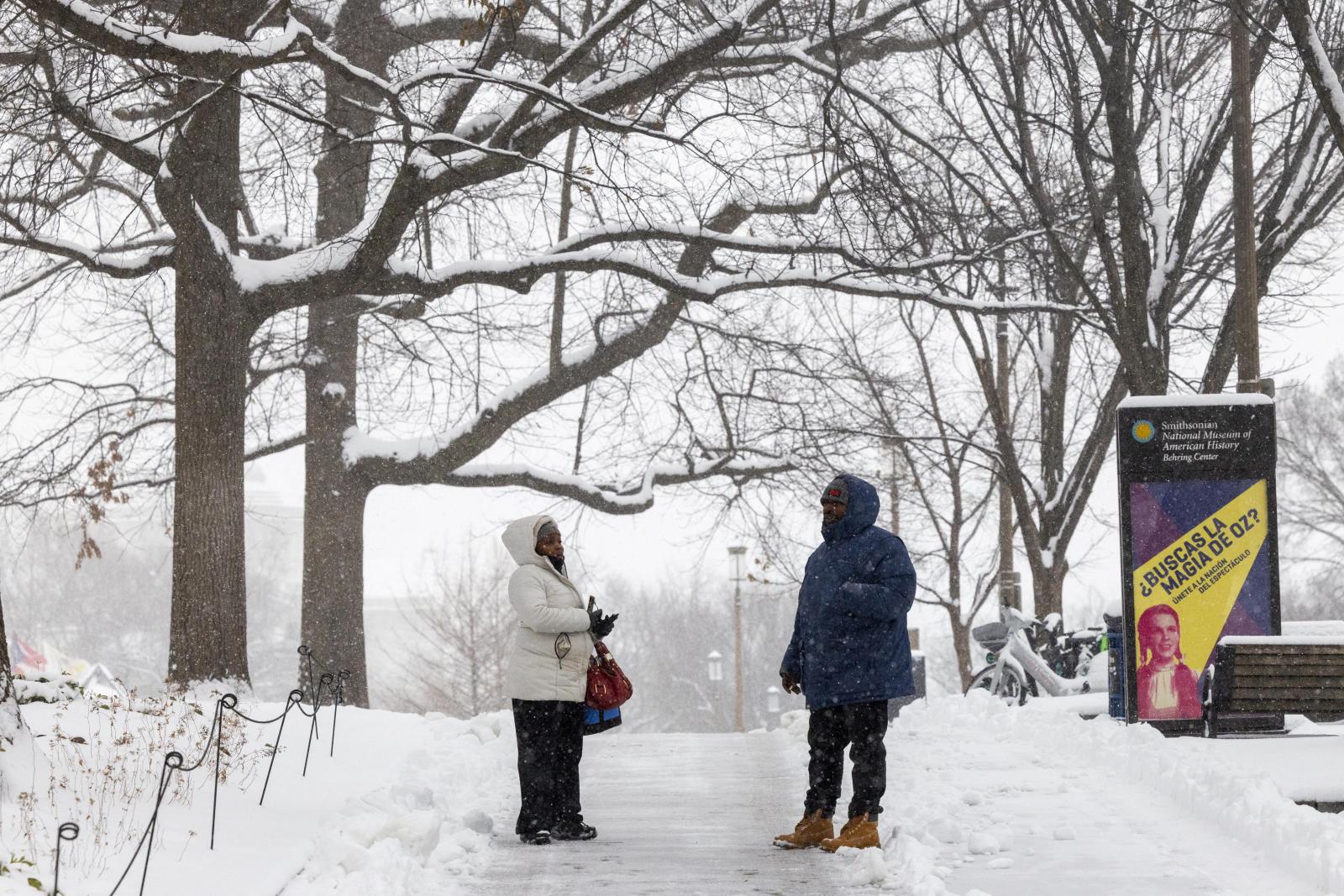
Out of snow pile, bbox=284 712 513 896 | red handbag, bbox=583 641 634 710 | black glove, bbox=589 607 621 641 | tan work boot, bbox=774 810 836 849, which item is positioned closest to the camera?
snow pile, bbox=284 712 513 896

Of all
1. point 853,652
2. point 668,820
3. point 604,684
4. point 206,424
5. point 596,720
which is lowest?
point 668,820

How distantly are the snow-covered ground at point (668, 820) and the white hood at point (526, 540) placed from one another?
137cm

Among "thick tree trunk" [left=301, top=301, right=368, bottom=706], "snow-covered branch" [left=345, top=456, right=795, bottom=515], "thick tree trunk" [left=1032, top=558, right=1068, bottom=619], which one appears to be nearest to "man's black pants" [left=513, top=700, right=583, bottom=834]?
"thick tree trunk" [left=301, top=301, right=368, bottom=706]

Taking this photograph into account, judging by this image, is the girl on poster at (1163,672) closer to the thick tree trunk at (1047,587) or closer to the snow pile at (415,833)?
the snow pile at (415,833)

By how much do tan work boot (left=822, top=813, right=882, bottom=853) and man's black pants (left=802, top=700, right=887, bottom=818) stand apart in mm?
51


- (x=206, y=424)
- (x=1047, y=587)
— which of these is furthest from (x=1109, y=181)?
(x=206, y=424)

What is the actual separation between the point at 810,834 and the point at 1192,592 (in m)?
4.76

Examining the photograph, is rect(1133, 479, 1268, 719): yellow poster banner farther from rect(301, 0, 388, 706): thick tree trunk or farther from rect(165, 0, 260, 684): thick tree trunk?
rect(301, 0, 388, 706): thick tree trunk

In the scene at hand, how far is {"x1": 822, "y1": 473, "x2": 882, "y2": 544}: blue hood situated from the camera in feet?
23.8

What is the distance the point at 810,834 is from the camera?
724cm

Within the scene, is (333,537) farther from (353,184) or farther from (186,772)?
(186,772)

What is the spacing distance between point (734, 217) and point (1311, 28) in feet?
27.3

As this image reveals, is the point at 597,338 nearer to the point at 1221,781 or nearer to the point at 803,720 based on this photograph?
the point at 803,720

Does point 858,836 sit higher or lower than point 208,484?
lower
